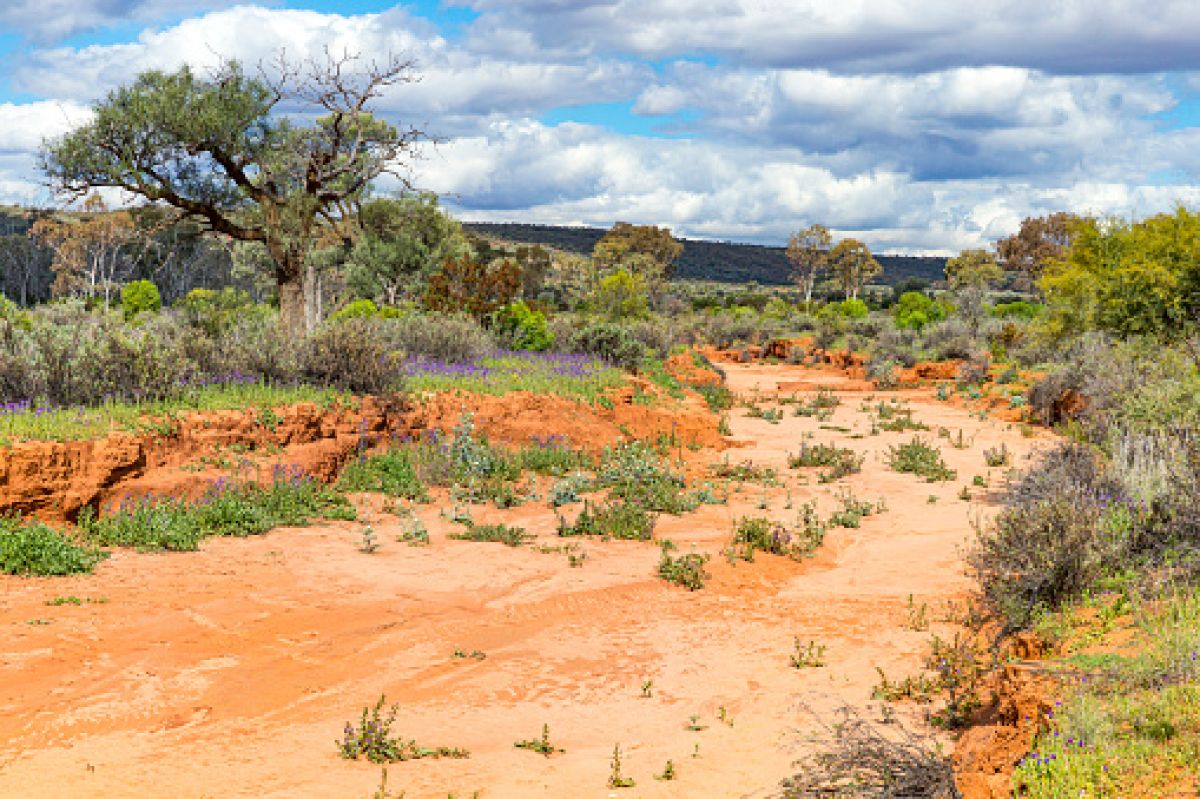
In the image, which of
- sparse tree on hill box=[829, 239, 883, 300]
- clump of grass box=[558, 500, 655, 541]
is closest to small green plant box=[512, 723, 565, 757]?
clump of grass box=[558, 500, 655, 541]

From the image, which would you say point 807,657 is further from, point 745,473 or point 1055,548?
point 745,473

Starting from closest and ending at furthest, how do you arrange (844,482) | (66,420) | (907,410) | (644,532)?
1. (66,420)
2. (644,532)
3. (844,482)
4. (907,410)

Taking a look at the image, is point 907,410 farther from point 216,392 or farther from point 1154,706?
point 1154,706

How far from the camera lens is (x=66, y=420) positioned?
9.58 meters

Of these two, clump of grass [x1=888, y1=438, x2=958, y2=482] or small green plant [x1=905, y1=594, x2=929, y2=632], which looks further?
clump of grass [x1=888, y1=438, x2=958, y2=482]

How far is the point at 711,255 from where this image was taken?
123312 mm

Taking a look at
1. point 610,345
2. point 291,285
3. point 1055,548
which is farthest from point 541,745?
point 610,345

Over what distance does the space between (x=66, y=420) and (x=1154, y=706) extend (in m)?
9.59

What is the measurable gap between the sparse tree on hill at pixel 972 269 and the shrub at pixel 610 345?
4904cm

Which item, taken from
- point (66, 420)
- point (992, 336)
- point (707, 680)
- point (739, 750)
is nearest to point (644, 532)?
point (707, 680)

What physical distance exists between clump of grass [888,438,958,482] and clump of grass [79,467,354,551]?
8.46m

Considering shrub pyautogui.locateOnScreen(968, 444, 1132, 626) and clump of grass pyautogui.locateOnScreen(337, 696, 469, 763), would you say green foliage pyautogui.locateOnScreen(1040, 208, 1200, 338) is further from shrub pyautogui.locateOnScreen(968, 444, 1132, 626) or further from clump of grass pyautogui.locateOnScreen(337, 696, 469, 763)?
clump of grass pyautogui.locateOnScreen(337, 696, 469, 763)

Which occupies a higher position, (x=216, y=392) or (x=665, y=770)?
(x=216, y=392)

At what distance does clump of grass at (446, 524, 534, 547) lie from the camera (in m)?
10.1
